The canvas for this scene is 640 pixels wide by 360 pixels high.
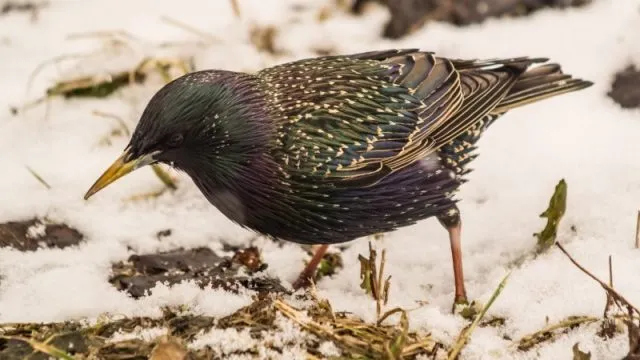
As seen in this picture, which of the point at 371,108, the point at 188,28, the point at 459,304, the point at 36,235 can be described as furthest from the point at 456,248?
the point at 188,28

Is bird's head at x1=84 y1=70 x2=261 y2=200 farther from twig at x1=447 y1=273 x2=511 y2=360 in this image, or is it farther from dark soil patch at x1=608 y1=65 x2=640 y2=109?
dark soil patch at x1=608 y1=65 x2=640 y2=109

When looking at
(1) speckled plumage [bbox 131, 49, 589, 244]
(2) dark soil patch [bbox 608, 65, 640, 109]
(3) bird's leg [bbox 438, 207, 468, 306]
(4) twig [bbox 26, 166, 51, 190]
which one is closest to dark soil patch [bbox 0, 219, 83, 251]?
(4) twig [bbox 26, 166, 51, 190]

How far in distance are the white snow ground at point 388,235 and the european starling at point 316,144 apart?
35 cm

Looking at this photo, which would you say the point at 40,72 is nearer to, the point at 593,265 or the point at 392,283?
the point at 392,283

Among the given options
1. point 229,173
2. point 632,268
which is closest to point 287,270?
point 229,173

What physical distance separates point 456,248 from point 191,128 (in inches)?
51.1

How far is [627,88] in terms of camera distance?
527 cm

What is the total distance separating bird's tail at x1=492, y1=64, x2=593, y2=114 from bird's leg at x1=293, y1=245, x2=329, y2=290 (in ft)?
3.51

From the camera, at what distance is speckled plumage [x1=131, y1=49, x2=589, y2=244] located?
366cm

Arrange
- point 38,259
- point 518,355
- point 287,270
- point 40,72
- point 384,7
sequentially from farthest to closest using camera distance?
1. point 384,7
2. point 40,72
3. point 287,270
4. point 38,259
5. point 518,355

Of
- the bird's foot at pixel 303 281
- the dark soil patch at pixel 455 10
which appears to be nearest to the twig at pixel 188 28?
the dark soil patch at pixel 455 10

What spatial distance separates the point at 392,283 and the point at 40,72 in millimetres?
2943

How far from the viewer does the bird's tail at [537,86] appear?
4520mm

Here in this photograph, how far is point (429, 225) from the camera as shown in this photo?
482cm
